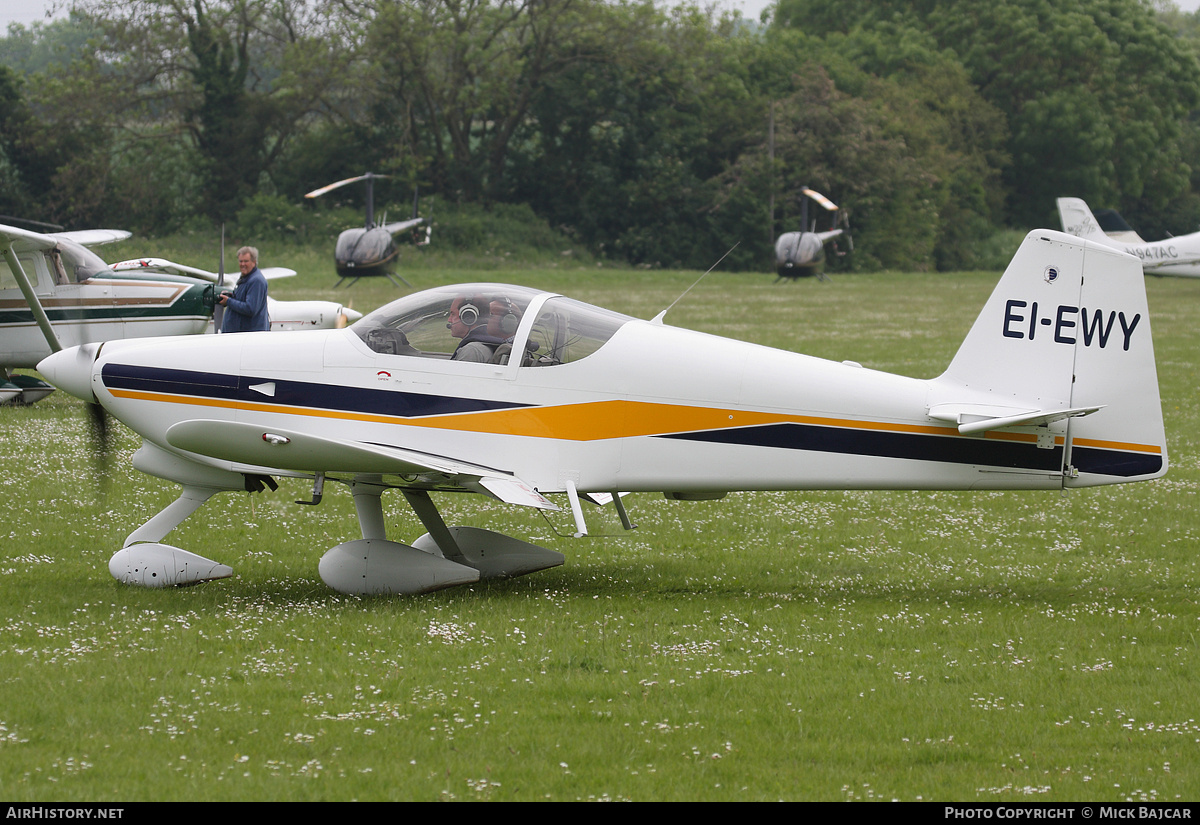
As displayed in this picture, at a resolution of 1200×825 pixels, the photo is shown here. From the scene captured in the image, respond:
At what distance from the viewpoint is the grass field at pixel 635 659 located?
4.79 metres

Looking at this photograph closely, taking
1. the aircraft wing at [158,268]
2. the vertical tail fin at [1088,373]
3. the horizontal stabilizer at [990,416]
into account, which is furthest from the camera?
Result: the aircraft wing at [158,268]

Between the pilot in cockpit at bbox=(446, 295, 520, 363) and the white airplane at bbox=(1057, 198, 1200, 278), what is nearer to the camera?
the pilot in cockpit at bbox=(446, 295, 520, 363)

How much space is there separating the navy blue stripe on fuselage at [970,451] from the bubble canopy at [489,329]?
1.54m

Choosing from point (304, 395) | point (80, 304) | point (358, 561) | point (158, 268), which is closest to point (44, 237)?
point (80, 304)

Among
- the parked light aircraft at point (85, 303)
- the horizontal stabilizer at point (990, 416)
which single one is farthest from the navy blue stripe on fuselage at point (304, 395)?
the parked light aircraft at point (85, 303)

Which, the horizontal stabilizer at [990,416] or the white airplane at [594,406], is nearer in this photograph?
the horizontal stabilizer at [990,416]

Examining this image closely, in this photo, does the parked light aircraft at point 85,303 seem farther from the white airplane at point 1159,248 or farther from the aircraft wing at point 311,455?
the white airplane at point 1159,248

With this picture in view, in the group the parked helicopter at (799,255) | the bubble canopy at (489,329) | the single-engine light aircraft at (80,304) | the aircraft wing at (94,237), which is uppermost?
the bubble canopy at (489,329)

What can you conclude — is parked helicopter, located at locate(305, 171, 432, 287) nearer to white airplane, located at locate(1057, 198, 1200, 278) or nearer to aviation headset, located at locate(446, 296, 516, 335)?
white airplane, located at locate(1057, 198, 1200, 278)

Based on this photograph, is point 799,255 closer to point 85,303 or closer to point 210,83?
point 210,83

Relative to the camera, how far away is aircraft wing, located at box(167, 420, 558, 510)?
7059mm

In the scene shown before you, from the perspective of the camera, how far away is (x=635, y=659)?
6328 mm

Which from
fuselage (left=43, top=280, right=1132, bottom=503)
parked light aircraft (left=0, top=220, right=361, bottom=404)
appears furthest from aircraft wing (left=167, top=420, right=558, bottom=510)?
parked light aircraft (left=0, top=220, right=361, bottom=404)

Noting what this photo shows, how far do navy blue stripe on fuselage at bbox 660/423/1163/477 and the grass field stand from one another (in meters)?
0.89
